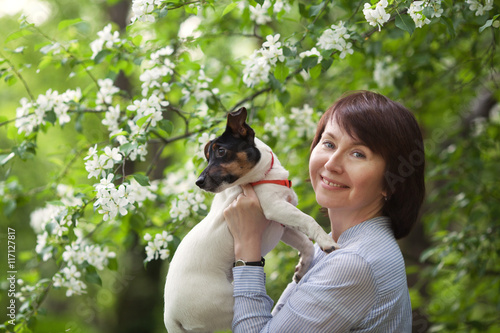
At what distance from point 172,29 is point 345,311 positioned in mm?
3242

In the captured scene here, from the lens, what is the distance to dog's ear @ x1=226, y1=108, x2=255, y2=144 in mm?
1888

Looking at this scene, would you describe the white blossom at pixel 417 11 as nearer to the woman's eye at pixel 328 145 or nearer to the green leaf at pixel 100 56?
the woman's eye at pixel 328 145

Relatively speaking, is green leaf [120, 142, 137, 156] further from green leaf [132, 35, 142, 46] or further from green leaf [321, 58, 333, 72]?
green leaf [321, 58, 333, 72]

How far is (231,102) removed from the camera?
413 centimetres

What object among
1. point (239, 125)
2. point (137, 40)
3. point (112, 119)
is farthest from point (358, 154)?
point (137, 40)

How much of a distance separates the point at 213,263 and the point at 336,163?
65cm

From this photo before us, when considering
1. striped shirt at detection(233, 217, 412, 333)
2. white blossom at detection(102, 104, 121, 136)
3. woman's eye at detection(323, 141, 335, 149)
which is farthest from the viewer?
white blossom at detection(102, 104, 121, 136)

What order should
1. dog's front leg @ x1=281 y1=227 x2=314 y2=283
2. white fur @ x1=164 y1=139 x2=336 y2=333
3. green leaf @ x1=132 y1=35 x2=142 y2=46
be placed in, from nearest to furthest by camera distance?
white fur @ x1=164 y1=139 x2=336 y2=333 < dog's front leg @ x1=281 y1=227 x2=314 y2=283 < green leaf @ x1=132 y1=35 x2=142 y2=46

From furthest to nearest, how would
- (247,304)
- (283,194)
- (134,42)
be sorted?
(134,42)
(283,194)
(247,304)

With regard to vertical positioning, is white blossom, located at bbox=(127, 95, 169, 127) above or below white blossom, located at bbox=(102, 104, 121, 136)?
above

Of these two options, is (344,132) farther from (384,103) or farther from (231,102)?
(231,102)

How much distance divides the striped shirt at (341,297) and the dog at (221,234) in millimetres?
102

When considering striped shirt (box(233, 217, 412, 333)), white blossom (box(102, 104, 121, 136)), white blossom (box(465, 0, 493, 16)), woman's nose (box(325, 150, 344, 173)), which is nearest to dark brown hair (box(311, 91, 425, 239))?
woman's nose (box(325, 150, 344, 173))

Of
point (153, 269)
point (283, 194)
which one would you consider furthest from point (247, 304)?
point (153, 269)
